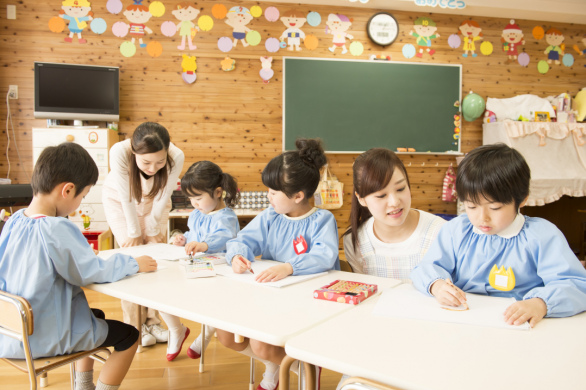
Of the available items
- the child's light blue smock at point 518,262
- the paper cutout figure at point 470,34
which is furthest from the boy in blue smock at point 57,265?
the paper cutout figure at point 470,34

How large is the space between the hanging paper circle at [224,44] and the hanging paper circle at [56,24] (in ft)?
5.27

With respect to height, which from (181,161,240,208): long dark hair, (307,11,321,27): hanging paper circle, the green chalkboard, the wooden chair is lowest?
the wooden chair

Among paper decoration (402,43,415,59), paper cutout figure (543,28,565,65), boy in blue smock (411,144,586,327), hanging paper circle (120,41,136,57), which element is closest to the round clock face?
paper decoration (402,43,415,59)

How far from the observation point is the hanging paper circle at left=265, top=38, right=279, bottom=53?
4.64m

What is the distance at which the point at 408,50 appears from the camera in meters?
4.90

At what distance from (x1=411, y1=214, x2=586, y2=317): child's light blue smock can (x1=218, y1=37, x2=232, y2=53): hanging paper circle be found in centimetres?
389

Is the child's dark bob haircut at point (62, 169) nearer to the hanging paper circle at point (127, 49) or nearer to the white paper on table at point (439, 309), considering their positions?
the white paper on table at point (439, 309)

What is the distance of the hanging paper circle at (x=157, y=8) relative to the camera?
14.6 ft

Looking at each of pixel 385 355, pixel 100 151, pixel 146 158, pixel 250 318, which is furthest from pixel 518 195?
pixel 100 151

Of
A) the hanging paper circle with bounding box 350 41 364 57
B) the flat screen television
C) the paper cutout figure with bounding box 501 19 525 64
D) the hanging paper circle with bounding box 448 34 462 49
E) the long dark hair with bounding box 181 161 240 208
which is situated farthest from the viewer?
the paper cutout figure with bounding box 501 19 525 64

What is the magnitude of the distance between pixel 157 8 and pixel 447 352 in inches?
183

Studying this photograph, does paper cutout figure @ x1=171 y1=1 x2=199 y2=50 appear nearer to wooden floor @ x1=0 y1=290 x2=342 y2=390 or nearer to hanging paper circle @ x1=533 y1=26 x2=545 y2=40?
Answer: wooden floor @ x1=0 y1=290 x2=342 y2=390

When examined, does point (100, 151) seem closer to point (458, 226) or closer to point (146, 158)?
point (146, 158)

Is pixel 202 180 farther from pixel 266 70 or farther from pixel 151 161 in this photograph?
pixel 266 70
